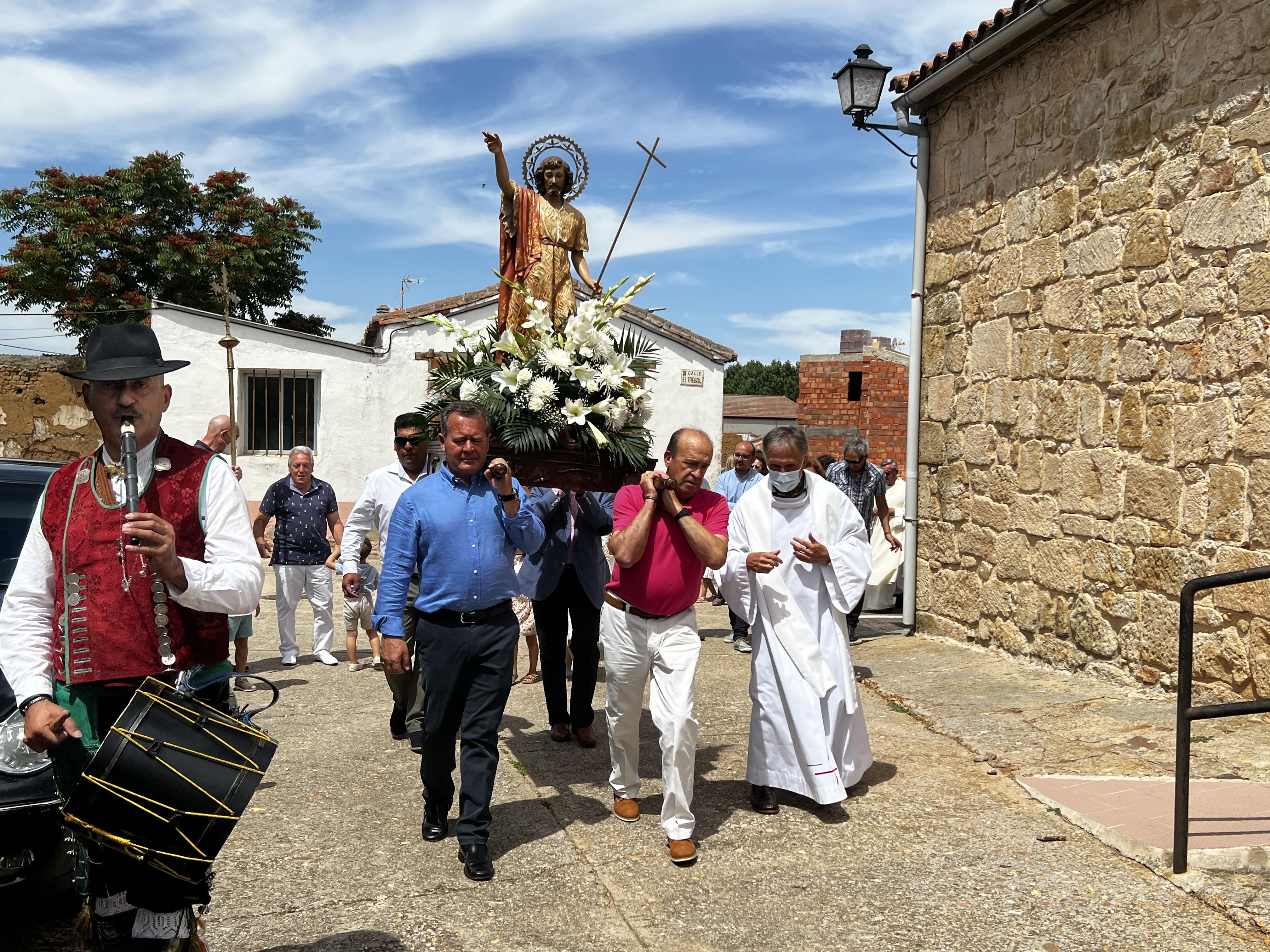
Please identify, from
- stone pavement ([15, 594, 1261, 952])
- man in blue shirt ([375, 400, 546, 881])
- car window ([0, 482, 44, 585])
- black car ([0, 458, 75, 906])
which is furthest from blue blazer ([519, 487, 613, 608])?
black car ([0, 458, 75, 906])

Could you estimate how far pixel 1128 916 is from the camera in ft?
12.8

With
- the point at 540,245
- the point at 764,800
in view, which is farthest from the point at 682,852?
the point at 540,245

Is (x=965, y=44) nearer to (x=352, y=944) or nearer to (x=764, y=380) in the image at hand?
(x=352, y=944)

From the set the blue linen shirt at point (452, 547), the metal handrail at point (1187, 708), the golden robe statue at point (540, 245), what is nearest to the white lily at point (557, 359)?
the blue linen shirt at point (452, 547)

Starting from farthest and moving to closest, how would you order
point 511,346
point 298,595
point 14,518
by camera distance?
point 298,595 < point 14,518 < point 511,346

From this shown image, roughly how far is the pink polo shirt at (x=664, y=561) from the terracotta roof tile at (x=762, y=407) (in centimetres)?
5324

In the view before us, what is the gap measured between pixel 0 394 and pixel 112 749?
18953 mm

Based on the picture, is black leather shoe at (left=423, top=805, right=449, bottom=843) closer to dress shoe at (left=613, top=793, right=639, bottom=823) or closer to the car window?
dress shoe at (left=613, top=793, right=639, bottom=823)

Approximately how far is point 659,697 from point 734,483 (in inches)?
229

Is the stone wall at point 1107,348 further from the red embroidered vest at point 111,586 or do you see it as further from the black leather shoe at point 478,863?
the red embroidered vest at point 111,586

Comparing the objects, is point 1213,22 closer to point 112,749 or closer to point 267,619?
point 112,749

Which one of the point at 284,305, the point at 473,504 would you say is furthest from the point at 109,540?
the point at 284,305

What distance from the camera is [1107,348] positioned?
24.5ft

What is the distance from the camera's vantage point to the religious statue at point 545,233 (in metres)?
6.27
